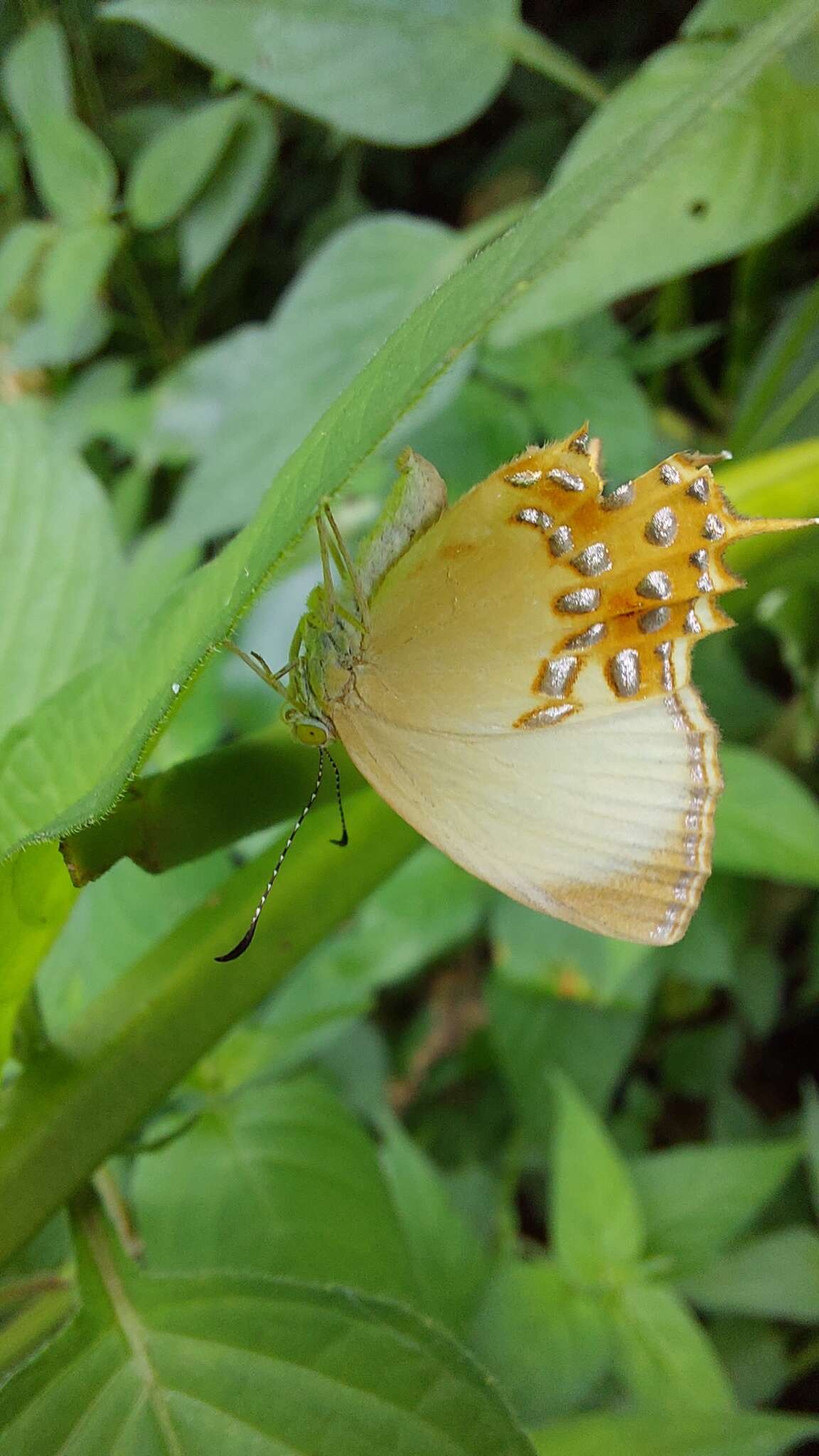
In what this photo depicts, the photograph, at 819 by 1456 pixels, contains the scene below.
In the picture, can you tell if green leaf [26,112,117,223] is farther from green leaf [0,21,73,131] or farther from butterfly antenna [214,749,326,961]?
butterfly antenna [214,749,326,961]

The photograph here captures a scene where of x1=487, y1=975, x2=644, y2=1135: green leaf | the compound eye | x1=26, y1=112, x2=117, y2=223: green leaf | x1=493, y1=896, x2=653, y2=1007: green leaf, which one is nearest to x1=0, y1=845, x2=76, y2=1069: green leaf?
the compound eye

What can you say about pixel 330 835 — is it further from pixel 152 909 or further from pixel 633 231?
pixel 633 231

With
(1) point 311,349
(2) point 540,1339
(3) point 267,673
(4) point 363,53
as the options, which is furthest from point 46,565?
(2) point 540,1339

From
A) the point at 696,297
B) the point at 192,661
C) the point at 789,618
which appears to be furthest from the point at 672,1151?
the point at 696,297

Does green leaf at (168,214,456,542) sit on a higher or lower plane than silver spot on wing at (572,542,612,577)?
lower

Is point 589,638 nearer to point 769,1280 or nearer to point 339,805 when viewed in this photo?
point 339,805

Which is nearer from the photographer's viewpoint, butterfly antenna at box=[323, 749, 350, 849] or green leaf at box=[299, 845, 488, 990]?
butterfly antenna at box=[323, 749, 350, 849]
